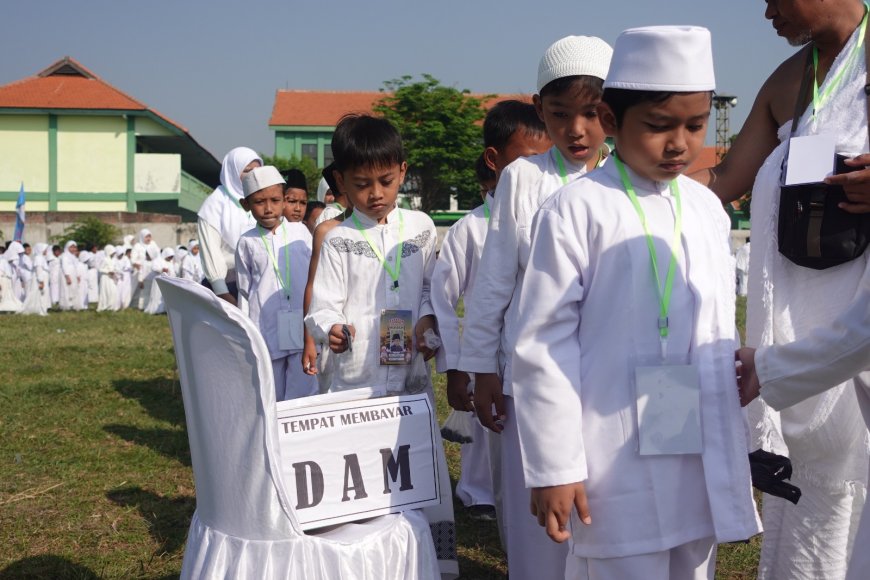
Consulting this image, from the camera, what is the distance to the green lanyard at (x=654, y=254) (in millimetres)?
2000

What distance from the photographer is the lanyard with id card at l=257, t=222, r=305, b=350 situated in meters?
4.97

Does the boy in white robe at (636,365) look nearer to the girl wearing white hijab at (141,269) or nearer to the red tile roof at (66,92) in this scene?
the girl wearing white hijab at (141,269)

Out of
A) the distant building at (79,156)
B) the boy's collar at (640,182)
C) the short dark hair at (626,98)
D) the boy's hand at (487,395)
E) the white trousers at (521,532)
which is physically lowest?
the white trousers at (521,532)

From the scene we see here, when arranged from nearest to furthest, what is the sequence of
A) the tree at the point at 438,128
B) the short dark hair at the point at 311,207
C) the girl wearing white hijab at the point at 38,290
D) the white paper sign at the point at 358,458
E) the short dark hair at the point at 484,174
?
the white paper sign at the point at 358,458 < the short dark hair at the point at 484,174 < the short dark hair at the point at 311,207 < the girl wearing white hijab at the point at 38,290 < the tree at the point at 438,128

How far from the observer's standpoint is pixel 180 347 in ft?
7.93

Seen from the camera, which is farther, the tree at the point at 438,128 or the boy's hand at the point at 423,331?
the tree at the point at 438,128

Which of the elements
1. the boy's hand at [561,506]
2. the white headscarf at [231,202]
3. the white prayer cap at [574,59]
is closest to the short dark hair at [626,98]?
the white prayer cap at [574,59]

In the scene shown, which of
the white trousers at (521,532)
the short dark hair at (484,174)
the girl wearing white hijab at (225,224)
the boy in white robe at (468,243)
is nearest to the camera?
the white trousers at (521,532)

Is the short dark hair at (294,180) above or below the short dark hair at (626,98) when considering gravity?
above

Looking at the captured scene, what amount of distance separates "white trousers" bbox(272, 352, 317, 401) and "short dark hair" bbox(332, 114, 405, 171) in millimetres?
1898

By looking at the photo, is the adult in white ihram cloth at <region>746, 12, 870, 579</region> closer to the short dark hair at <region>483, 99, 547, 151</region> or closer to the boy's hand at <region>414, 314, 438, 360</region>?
the short dark hair at <region>483, 99, 547, 151</region>

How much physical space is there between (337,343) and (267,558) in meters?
1.13

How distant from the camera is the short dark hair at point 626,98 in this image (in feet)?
6.49

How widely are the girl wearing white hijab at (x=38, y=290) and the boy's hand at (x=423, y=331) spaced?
17.7 m
